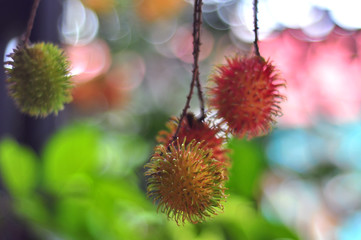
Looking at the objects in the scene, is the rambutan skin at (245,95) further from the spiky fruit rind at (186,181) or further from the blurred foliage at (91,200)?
the blurred foliage at (91,200)

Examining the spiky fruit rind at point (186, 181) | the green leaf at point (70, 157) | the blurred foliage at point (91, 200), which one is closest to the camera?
the spiky fruit rind at point (186, 181)

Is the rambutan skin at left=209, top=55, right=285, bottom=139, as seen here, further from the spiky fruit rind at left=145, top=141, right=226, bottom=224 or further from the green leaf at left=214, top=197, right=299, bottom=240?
the green leaf at left=214, top=197, right=299, bottom=240

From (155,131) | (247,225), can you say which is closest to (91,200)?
(247,225)

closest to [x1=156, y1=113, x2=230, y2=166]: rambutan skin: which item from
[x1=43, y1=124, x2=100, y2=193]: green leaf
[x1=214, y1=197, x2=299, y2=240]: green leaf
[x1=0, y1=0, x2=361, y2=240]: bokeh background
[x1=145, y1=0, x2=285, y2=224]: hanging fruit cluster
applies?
[x1=145, y1=0, x2=285, y2=224]: hanging fruit cluster

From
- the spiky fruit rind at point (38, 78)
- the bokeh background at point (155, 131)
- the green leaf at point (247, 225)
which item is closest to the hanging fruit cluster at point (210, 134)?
the spiky fruit rind at point (38, 78)

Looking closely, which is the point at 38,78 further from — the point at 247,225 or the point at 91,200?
the point at 247,225

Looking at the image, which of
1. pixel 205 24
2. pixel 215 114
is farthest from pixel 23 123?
pixel 215 114

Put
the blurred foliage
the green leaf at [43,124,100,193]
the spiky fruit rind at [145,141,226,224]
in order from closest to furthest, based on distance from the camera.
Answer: the spiky fruit rind at [145,141,226,224] < the blurred foliage < the green leaf at [43,124,100,193]

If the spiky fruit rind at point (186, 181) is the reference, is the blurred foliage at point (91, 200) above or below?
above
